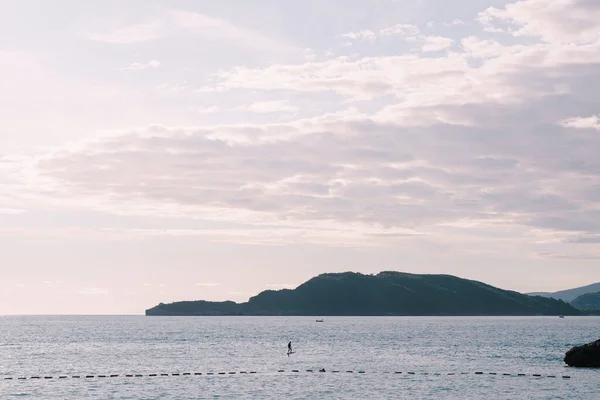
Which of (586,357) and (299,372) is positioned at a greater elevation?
(586,357)

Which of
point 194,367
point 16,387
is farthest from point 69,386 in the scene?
point 194,367

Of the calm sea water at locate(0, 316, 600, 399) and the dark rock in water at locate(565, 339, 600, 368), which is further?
the dark rock in water at locate(565, 339, 600, 368)

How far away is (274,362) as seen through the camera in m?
123

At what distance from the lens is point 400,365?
11794 centimetres

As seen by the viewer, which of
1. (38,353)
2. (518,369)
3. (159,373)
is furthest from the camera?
(38,353)

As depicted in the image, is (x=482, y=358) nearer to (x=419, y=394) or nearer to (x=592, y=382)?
(x=592, y=382)

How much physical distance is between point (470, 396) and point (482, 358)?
55.0m

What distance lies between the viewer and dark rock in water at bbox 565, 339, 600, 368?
367ft

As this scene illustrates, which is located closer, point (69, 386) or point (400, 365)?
point (69, 386)

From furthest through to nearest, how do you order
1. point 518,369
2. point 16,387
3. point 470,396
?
point 518,369
point 16,387
point 470,396

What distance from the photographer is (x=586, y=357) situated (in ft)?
A: 370

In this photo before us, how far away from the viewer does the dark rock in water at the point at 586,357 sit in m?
112

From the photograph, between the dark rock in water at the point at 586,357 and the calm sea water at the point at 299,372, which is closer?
the calm sea water at the point at 299,372

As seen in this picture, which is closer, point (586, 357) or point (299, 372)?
point (299, 372)
